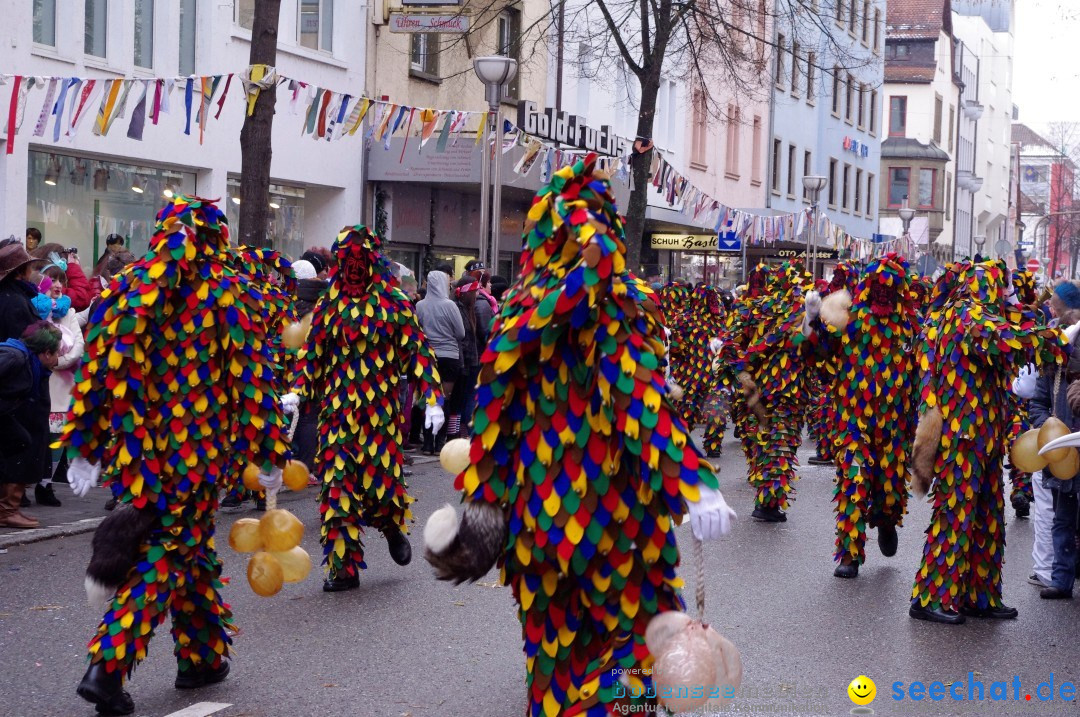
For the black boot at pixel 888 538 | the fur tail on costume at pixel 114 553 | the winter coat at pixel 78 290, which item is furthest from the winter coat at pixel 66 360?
the black boot at pixel 888 538

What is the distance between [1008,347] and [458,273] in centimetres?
1708

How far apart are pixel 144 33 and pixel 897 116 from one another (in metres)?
57.9

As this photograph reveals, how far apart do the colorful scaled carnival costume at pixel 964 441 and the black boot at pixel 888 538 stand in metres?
1.24

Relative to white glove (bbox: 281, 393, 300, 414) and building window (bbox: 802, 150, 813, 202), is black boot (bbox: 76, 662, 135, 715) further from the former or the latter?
building window (bbox: 802, 150, 813, 202)

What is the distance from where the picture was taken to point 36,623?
6.78 metres

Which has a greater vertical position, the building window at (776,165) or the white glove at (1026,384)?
the building window at (776,165)

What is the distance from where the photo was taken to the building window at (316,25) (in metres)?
19.0

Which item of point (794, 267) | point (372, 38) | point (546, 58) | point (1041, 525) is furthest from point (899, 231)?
point (1041, 525)

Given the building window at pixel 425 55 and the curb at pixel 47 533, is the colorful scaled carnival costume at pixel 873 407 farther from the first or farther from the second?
the building window at pixel 425 55

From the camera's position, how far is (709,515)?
12.9ft

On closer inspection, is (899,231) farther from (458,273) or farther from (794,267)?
(794,267)

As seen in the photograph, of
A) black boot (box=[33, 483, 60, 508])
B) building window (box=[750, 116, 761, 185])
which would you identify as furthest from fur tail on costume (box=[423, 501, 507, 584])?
building window (box=[750, 116, 761, 185])

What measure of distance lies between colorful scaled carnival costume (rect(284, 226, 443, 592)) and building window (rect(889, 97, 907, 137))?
211ft

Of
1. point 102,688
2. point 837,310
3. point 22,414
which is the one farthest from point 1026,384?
point 22,414
